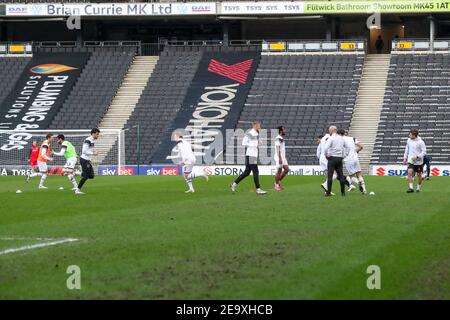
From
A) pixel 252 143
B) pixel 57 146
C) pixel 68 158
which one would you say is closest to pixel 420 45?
pixel 57 146

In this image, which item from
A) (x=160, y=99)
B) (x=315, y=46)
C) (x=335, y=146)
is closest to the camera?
(x=335, y=146)

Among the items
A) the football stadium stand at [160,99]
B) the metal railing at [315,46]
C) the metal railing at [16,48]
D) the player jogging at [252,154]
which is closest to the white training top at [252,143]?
the player jogging at [252,154]

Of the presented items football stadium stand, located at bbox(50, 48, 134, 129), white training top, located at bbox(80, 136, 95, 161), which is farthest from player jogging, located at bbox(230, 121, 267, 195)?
football stadium stand, located at bbox(50, 48, 134, 129)

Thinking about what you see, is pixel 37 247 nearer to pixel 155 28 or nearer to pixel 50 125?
pixel 50 125

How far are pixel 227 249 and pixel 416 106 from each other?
4926 cm

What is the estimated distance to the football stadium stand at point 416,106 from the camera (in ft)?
190

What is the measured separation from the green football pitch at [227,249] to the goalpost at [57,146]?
103ft

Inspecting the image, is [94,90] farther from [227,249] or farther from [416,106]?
[227,249]

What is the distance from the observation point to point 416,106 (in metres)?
62.5

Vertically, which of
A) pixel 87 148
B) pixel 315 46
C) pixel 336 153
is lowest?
pixel 336 153

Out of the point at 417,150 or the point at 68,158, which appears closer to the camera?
the point at 417,150

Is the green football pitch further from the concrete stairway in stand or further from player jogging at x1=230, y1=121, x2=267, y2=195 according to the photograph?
the concrete stairway in stand

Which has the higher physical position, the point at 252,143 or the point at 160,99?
the point at 160,99

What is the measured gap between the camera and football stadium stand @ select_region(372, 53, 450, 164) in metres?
58.1
